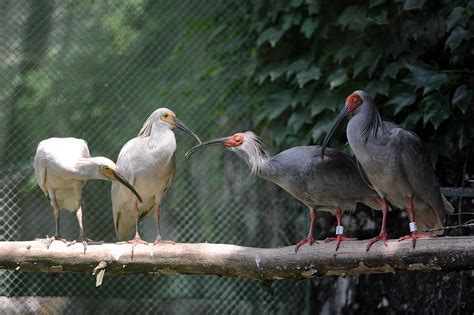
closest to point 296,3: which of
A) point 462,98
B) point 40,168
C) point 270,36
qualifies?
point 270,36

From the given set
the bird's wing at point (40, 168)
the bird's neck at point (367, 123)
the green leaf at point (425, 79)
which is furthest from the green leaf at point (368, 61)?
the bird's wing at point (40, 168)

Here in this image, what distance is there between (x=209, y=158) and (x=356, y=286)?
1755 mm

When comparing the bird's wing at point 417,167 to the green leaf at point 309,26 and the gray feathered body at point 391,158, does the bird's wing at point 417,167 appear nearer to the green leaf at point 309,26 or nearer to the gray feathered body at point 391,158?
the gray feathered body at point 391,158

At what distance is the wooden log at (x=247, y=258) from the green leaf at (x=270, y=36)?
246 cm

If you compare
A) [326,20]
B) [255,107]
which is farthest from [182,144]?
[326,20]

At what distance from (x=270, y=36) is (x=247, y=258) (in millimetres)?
2630

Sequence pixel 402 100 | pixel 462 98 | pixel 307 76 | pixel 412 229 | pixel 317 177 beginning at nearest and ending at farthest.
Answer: pixel 412 229 → pixel 317 177 → pixel 462 98 → pixel 402 100 → pixel 307 76

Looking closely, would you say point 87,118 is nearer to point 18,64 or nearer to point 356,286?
point 18,64

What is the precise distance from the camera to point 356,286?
7.03 meters

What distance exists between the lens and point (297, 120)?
6.88 metres

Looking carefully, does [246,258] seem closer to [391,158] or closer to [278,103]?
[391,158]

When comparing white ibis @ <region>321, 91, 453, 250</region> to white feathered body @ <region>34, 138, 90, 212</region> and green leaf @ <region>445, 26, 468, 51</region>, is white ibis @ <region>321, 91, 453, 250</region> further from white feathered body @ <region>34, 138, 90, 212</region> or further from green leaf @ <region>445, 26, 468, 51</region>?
white feathered body @ <region>34, 138, 90, 212</region>

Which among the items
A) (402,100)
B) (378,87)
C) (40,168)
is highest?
(40,168)

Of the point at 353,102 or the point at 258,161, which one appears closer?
the point at 353,102
